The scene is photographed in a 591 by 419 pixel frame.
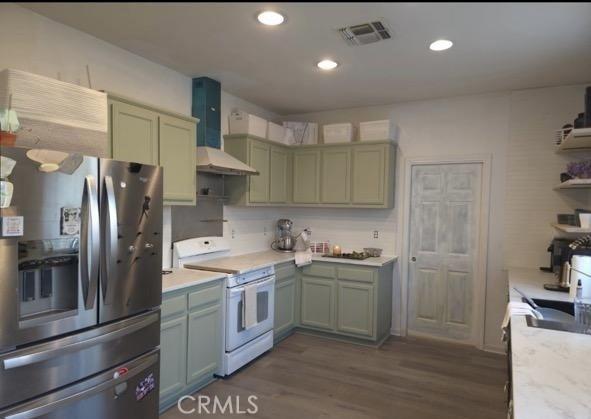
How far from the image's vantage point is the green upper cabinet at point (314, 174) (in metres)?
4.03

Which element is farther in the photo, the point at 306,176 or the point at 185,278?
the point at 306,176

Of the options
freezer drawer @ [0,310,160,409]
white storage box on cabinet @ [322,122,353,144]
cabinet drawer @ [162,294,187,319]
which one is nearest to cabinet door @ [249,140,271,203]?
white storage box on cabinet @ [322,122,353,144]

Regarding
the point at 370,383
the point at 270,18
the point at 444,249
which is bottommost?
the point at 370,383

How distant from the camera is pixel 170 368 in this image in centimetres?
266

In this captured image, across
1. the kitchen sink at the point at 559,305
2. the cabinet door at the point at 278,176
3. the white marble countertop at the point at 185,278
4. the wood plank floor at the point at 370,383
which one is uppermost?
the cabinet door at the point at 278,176

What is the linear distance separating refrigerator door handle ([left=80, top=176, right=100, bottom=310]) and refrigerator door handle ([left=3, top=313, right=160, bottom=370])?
0.18m

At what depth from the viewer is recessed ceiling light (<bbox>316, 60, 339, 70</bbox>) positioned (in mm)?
3088

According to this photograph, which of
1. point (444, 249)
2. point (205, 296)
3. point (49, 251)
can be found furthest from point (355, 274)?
point (49, 251)

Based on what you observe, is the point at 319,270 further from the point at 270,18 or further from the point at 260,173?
the point at 270,18

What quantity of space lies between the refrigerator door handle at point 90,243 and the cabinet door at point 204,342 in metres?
0.99

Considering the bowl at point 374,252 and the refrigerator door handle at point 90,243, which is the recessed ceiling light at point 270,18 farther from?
the bowl at point 374,252

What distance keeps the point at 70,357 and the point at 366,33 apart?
260cm

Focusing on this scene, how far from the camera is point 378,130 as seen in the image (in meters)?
4.18

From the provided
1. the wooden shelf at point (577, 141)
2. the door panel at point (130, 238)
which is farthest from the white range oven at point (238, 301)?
the wooden shelf at point (577, 141)
